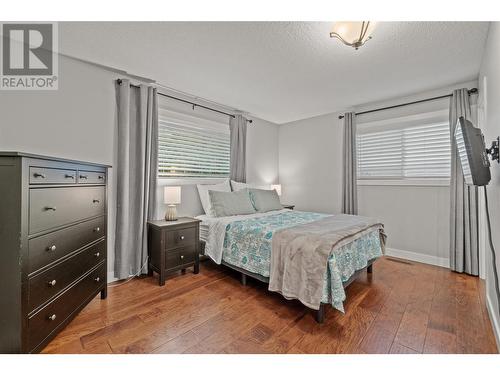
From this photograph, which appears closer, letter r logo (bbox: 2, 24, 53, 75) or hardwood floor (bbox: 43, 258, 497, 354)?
hardwood floor (bbox: 43, 258, 497, 354)

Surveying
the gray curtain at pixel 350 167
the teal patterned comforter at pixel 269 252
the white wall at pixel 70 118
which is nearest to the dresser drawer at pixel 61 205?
the white wall at pixel 70 118

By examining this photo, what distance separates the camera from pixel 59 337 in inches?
61.6

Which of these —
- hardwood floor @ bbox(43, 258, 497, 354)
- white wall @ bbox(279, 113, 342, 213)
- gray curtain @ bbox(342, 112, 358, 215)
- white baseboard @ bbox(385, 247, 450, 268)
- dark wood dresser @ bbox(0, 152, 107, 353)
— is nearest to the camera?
dark wood dresser @ bbox(0, 152, 107, 353)

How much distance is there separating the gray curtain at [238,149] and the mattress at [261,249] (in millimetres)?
1183

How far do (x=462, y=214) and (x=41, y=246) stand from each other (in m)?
4.02

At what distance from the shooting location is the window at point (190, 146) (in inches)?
118

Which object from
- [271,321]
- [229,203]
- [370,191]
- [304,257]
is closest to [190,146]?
Answer: [229,203]

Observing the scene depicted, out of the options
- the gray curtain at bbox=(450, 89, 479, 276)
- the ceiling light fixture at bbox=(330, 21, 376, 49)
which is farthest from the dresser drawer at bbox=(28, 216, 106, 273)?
the gray curtain at bbox=(450, 89, 479, 276)

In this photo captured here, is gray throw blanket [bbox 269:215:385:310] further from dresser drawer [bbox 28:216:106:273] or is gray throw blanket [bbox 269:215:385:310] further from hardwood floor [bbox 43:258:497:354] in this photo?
dresser drawer [bbox 28:216:106:273]

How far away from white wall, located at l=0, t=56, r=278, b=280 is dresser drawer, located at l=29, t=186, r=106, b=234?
0.73m

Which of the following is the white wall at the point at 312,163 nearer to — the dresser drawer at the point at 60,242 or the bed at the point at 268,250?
the bed at the point at 268,250

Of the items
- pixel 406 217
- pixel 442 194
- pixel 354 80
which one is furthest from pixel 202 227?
pixel 442 194

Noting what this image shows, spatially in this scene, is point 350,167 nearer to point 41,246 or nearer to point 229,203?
point 229,203

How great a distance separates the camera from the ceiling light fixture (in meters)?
1.59
